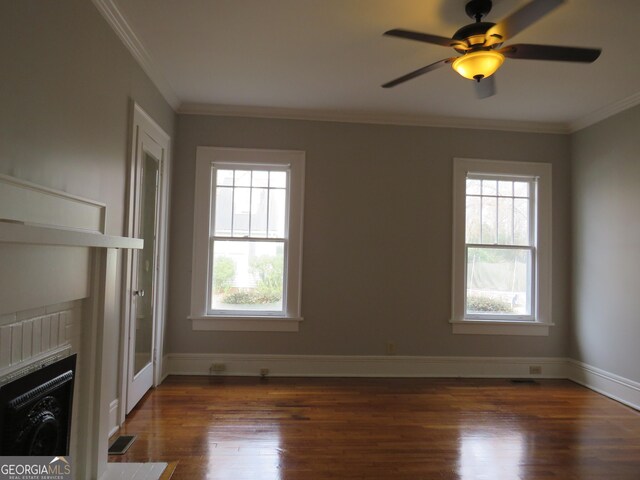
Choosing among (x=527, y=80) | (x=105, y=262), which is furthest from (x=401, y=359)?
(x=105, y=262)

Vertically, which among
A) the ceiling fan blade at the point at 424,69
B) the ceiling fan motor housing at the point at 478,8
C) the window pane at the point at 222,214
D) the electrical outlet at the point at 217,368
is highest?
the ceiling fan motor housing at the point at 478,8

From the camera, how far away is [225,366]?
13.4ft

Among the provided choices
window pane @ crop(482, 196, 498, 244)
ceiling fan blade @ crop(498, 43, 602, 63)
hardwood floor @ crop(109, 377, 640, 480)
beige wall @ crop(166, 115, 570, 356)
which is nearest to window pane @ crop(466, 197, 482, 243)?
window pane @ crop(482, 196, 498, 244)

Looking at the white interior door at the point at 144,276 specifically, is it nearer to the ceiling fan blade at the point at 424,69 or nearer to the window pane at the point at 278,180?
the window pane at the point at 278,180

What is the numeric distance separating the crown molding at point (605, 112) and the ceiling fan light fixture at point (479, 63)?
7.22ft

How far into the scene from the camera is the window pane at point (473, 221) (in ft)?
14.2

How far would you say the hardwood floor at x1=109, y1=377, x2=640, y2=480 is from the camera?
7.84 feet

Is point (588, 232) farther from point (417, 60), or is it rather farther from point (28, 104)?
point (28, 104)

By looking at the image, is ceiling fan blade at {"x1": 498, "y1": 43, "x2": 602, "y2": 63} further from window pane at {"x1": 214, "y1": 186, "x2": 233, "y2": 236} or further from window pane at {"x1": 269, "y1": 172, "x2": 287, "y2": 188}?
window pane at {"x1": 214, "y1": 186, "x2": 233, "y2": 236}

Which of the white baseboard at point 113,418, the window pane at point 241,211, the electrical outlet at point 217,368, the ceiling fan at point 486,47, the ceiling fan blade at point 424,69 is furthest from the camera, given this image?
the window pane at point 241,211

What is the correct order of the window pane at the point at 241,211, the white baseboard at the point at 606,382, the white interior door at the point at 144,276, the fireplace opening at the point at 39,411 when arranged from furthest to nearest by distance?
the window pane at the point at 241,211 < the white baseboard at the point at 606,382 < the white interior door at the point at 144,276 < the fireplace opening at the point at 39,411

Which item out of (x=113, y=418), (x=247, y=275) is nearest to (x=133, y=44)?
(x=247, y=275)

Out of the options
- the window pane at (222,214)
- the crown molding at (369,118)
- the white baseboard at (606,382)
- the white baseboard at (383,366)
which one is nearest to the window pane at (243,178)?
the window pane at (222,214)

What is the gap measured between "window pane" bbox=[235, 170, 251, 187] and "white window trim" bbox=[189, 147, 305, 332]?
0.11m
